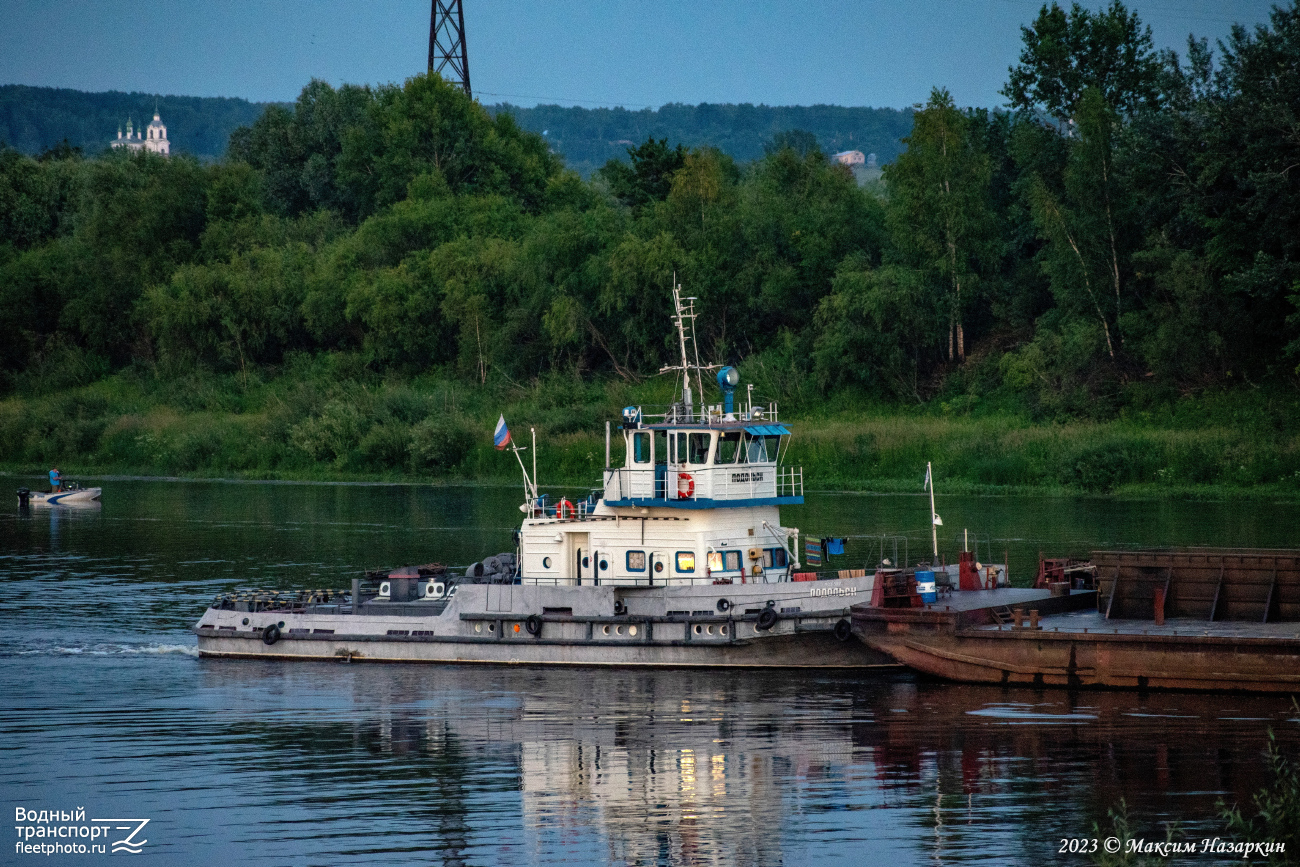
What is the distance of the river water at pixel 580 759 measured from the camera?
21062 mm

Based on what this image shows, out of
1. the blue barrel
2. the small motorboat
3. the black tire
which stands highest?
the small motorboat

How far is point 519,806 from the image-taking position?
22891 millimetres

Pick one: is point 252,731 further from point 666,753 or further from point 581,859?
point 581,859

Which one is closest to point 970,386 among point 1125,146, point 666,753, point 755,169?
point 1125,146

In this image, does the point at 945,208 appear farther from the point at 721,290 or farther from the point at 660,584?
the point at 660,584

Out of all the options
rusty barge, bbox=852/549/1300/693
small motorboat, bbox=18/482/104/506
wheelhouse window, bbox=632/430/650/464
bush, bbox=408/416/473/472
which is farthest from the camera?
bush, bbox=408/416/473/472

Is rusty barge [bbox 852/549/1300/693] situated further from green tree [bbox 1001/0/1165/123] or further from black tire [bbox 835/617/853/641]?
green tree [bbox 1001/0/1165/123]

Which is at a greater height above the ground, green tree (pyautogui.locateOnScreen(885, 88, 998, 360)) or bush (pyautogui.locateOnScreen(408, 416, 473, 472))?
green tree (pyautogui.locateOnScreen(885, 88, 998, 360))

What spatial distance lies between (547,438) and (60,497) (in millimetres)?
22361

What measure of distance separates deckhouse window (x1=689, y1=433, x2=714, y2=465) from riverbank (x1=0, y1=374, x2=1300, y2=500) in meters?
34.0

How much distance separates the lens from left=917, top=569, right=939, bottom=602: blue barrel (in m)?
31.5

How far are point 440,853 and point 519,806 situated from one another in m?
2.56

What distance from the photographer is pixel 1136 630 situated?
96.2ft

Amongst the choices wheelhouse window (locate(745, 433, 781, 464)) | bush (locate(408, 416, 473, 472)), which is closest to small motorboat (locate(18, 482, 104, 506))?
bush (locate(408, 416, 473, 472))
